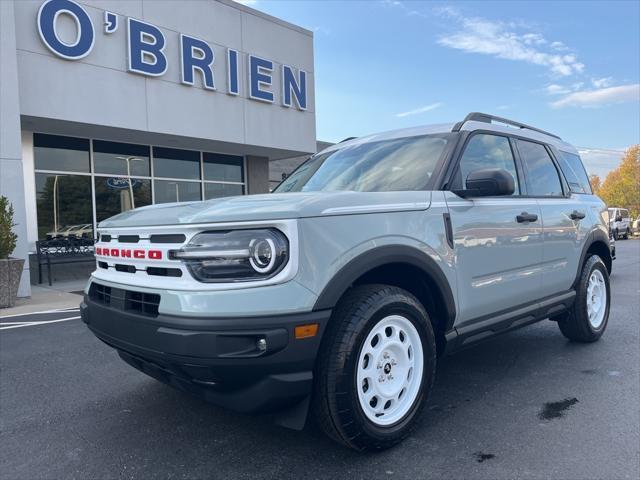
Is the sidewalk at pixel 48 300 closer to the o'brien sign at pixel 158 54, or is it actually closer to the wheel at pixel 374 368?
the o'brien sign at pixel 158 54

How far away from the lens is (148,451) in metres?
2.73

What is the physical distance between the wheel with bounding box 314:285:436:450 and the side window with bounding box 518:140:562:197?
192 cm

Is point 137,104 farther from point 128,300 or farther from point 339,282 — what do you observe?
point 339,282

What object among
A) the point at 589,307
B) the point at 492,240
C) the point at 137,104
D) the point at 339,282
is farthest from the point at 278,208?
the point at 137,104

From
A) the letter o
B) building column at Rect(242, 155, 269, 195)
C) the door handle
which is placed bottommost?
the door handle

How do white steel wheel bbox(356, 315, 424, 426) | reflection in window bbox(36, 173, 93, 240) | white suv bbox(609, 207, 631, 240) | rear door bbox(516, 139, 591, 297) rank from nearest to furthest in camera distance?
white steel wheel bbox(356, 315, 424, 426) < rear door bbox(516, 139, 591, 297) < reflection in window bbox(36, 173, 93, 240) < white suv bbox(609, 207, 631, 240)

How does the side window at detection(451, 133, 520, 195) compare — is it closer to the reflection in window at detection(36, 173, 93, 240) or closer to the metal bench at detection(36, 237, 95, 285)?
the metal bench at detection(36, 237, 95, 285)

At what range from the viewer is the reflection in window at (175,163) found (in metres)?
14.8

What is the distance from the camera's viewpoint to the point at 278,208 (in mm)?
2346

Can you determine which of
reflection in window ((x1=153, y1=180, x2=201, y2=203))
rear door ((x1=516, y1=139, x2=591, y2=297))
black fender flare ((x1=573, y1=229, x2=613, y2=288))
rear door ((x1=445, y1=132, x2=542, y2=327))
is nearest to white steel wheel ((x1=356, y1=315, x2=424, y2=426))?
rear door ((x1=445, y1=132, x2=542, y2=327))

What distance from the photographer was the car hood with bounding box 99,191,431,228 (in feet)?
7.60

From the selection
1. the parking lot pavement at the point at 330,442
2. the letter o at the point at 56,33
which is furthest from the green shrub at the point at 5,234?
the parking lot pavement at the point at 330,442

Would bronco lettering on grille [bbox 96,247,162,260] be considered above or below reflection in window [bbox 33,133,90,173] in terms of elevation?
below

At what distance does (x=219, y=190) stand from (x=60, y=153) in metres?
4.99
